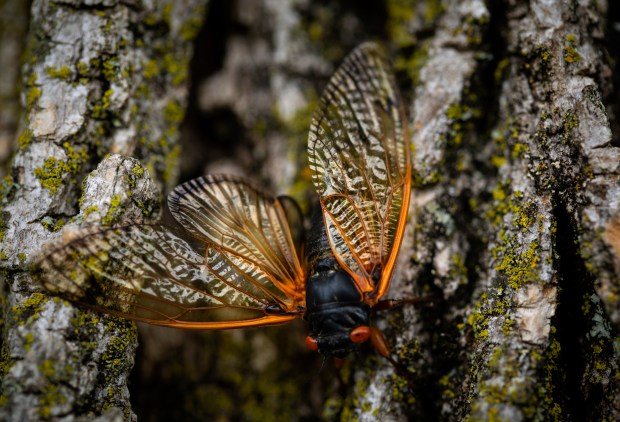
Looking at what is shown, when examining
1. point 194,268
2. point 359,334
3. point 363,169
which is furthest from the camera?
point 363,169

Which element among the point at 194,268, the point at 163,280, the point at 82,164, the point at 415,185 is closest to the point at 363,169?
the point at 415,185

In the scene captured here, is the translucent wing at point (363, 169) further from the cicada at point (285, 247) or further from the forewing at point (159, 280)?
the forewing at point (159, 280)

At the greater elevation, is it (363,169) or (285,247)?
(363,169)

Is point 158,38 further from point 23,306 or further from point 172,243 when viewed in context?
point 23,306

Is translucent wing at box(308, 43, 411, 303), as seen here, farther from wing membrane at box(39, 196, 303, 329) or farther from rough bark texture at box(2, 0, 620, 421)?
wing membrane at box(39, 196, 303, 329)

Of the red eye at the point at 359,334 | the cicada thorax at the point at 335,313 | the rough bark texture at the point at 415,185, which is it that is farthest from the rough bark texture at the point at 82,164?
the red eye at the point at 359,334

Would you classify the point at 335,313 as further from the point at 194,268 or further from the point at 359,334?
the point at 194,268

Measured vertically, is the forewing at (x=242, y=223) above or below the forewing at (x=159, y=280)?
above
